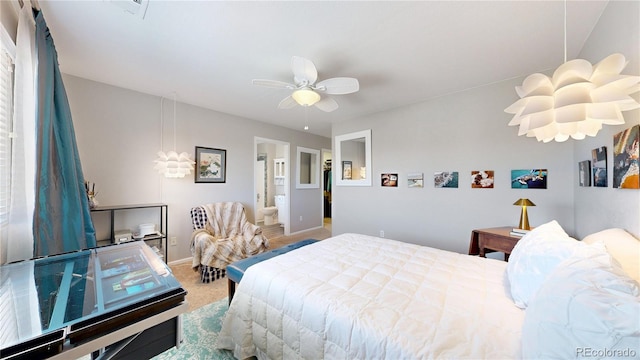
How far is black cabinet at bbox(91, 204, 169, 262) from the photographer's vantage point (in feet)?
8.68

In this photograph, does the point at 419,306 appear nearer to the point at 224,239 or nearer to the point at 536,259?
the point at 536,259

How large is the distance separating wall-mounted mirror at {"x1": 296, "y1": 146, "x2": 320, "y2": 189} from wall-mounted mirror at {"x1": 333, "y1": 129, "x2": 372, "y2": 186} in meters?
1.16

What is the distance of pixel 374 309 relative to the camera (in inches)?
42.4

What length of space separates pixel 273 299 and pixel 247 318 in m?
0.30

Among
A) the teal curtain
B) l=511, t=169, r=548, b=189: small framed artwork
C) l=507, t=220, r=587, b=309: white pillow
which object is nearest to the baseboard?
the teal curtain

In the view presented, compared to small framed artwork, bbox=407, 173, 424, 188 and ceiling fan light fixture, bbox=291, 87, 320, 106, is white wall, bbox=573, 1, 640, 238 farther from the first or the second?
ceiling fan light fixture, bbox=291, 87, 320, 106

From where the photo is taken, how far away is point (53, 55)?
173 cm

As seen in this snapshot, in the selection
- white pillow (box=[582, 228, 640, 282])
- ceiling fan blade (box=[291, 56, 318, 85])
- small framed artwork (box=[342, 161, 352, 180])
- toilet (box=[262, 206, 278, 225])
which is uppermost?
ceiling fan blade (box=[291, 56, 318, 85])

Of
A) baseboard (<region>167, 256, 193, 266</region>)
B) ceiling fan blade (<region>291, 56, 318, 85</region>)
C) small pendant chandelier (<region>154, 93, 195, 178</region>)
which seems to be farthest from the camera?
baseboard (<region>167, 256, 193, 266</region>)

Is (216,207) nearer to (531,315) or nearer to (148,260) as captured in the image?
(148,260)

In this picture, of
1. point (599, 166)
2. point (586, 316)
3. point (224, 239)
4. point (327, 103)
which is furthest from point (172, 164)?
point (599, 166)

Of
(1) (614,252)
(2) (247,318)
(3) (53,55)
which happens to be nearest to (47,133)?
(3) (53,55)

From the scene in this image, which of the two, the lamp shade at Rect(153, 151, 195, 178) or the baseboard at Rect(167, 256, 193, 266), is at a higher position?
the lamp shade at Rect(153, 151, 195, 178)

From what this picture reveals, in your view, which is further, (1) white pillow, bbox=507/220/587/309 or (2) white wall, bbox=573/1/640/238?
(2) white wall, bbox=573/1/640/238
